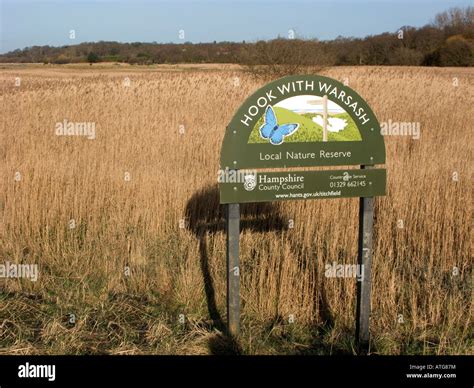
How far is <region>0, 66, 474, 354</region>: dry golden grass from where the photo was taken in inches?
170

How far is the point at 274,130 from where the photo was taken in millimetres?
4000

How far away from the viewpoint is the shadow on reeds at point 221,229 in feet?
13.8

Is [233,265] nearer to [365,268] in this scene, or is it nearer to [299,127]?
[365,268]

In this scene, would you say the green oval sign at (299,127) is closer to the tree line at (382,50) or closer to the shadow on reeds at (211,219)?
the shadow on reeds at (211,219)

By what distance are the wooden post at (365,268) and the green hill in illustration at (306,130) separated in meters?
0.29

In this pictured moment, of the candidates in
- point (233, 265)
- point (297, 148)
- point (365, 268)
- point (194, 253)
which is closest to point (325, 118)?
point (297, 148)

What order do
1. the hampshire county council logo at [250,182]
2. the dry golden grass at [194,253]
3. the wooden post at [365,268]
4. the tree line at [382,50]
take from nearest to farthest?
the hampshire county council logo at [250,182], the wooden post at [365,268], the dry golden grass at [194,253], the tree line at [382,50]

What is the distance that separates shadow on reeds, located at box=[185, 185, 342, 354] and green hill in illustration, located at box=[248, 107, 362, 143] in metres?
1.38

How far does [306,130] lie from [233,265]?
3.43ft

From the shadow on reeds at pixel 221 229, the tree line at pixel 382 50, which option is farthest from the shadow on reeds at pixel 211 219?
the tree line at pixel 382 50

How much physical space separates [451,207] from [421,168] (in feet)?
3.99

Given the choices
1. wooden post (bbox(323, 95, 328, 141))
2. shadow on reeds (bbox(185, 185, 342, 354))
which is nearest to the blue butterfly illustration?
wooden post (bbox(323, 95, 328, 141))

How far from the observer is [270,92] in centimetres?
401

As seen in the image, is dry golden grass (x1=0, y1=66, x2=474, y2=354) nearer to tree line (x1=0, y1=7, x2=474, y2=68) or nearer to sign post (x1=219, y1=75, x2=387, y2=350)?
sign post (x1=219, y1=75, x2=387, y2=350)
